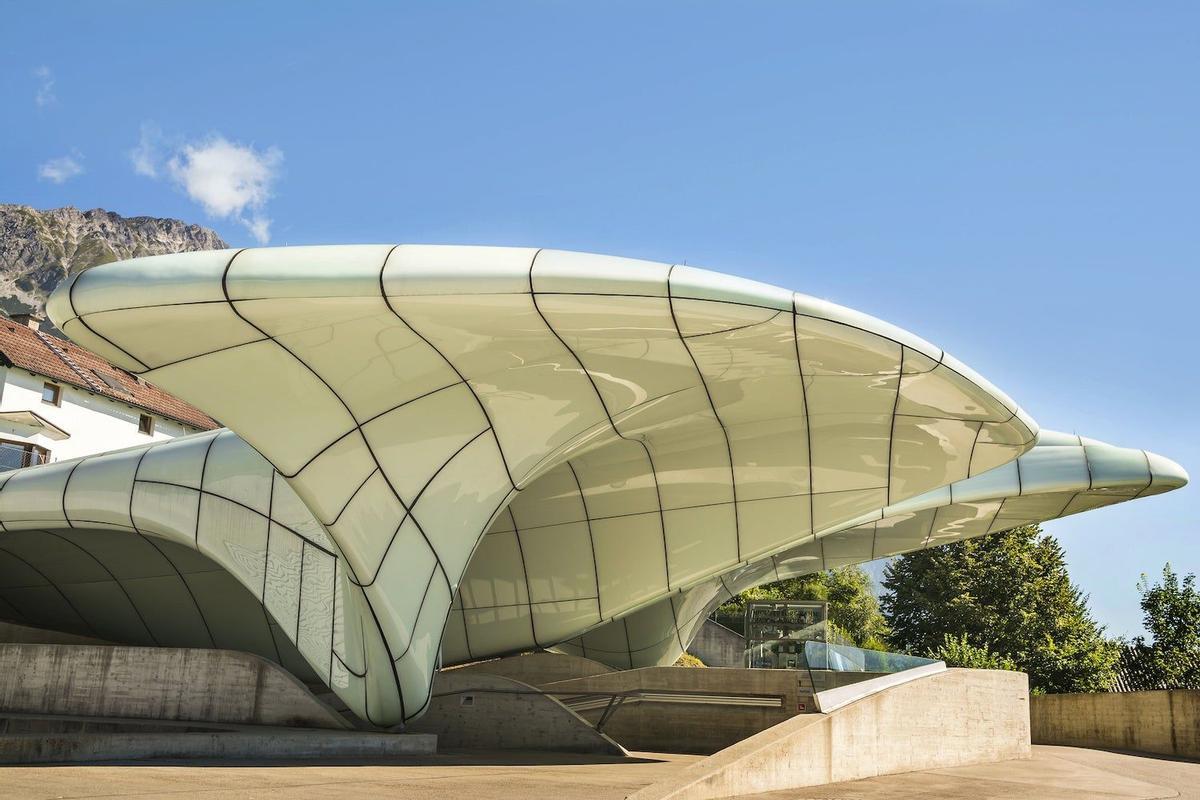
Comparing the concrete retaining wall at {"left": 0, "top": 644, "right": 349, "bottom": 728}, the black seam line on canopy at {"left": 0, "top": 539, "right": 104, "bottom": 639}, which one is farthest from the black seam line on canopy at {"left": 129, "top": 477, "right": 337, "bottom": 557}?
the black seam line on canopy at {"left": 0, "top": 539, "right": 104, "bottom": 639}

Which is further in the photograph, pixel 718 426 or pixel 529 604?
pixel 529 604

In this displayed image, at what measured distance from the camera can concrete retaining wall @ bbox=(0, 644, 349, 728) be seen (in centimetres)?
1861

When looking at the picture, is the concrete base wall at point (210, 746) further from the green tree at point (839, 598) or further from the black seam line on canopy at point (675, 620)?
the green tree at point (839, 598)

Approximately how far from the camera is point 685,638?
33.9 metres

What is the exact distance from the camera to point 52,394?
156 feet

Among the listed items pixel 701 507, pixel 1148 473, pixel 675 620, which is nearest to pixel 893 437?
pixel 701 507

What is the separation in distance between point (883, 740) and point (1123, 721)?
18083 mm

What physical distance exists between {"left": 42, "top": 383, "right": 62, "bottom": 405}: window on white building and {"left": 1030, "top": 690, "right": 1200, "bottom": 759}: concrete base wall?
145 ft

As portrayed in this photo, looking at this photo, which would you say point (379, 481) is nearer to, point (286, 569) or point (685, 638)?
point (286, 569)

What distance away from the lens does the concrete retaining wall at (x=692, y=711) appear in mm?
21219

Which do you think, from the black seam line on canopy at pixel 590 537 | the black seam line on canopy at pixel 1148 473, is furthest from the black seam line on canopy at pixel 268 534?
the black seam line on canopy at pixel 1148 473

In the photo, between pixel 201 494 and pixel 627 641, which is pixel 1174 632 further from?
pixel 201 494

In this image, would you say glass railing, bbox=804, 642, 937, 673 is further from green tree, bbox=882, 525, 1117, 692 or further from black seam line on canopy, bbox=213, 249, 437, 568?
green tree, bbox=882, 525, 1117, 692

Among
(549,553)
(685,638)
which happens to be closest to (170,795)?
(549,553)
